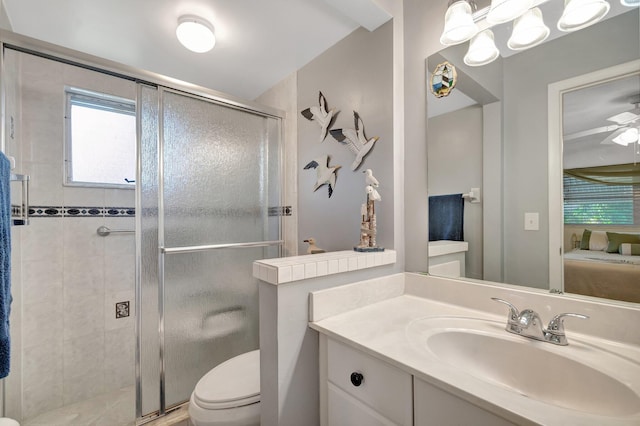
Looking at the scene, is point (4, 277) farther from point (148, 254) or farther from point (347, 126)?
point (347, 126)

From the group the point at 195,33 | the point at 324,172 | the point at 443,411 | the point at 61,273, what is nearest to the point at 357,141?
Answer: the point at 324,172

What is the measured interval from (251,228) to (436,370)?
1401 millimetres

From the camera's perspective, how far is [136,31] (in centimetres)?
156

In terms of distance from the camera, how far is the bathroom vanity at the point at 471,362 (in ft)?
1.95

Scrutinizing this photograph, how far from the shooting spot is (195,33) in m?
1.49

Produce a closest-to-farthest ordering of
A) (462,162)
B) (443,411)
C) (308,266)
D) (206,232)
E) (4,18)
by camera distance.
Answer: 1. (443,411)
2. (308,266)
3. (462,162)
4. (4,18)
5. (206,232)

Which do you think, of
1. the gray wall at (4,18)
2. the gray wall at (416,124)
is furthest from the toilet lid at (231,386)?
the gray wall at (4,18)

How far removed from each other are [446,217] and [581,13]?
0.81 m

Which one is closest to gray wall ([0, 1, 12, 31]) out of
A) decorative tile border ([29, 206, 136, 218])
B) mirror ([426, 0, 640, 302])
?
decorative tile border ([29, 206, 136, 218])

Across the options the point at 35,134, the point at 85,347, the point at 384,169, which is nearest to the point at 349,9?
the point at 384,169

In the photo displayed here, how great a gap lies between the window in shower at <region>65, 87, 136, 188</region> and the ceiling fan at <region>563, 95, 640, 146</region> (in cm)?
227

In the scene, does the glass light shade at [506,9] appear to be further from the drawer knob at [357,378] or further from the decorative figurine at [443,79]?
the drawer knob at [357,378]

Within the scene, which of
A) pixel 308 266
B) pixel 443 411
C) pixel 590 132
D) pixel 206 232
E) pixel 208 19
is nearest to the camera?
pixel 443 411

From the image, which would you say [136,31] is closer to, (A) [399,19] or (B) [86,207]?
(B) [86,207]
